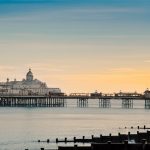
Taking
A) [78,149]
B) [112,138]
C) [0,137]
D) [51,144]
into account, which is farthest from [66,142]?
[78,149]

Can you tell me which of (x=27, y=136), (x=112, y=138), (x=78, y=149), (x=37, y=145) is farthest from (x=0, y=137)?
(x=78, y=149)

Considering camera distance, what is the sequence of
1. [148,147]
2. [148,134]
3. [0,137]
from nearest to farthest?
[148,147] < [148,134] < [0,137]

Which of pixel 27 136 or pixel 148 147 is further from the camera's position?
pixel 27 136

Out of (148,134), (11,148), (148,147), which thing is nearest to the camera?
(148,147)

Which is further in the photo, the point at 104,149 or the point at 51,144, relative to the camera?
the point at 51,144

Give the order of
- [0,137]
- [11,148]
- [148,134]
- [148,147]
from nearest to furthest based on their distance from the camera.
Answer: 1. [148,147]
2. [148,134]
3. [11,148]
4. [0,137]

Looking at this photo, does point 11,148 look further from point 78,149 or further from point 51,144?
point 78,149

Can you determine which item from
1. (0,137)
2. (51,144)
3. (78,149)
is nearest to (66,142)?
(51,144)

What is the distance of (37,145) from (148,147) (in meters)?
35.6

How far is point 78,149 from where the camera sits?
4862cm

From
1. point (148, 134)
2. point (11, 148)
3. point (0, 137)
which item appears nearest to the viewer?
point (148, 134)

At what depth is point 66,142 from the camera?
79.4 meters

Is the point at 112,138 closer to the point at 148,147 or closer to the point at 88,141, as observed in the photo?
the point at 88,141

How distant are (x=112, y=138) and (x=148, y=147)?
1034 inches
